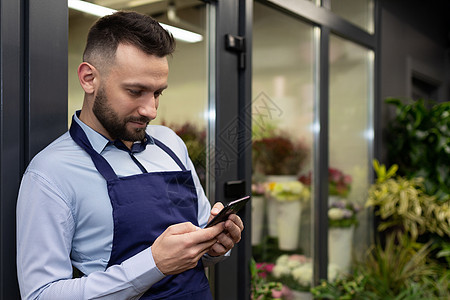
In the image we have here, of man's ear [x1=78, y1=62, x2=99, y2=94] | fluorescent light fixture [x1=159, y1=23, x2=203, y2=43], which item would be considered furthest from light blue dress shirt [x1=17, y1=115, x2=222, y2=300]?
fluorescent light fixture [x1=159, y1=23, x2=203, y2=43]

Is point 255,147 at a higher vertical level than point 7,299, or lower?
higher

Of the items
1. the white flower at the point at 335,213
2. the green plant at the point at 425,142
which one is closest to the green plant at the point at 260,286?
the white flower at the point at 335,213

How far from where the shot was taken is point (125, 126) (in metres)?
1.17

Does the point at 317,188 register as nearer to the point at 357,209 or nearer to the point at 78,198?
the point at 357,209

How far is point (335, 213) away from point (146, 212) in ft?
6.32

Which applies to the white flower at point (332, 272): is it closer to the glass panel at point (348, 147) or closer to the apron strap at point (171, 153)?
the glass panel at point (348, 147)

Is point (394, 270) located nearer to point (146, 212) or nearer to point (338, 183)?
point (338, 183)

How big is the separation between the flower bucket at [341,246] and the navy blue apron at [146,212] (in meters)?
1.70

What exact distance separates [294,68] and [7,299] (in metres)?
1.90

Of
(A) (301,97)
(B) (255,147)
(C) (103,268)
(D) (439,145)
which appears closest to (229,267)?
(B) (255,147)

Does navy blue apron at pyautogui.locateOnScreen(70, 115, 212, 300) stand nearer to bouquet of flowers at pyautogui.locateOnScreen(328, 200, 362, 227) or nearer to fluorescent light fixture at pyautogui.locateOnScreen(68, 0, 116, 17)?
fluorescent light fixture at pyautogui.locateOnScreen(68, 0, 116, 17)

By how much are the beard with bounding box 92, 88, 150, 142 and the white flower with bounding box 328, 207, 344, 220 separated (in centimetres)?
192

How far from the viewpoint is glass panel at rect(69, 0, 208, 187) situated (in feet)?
5.47

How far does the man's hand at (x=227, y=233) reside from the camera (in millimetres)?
1207
